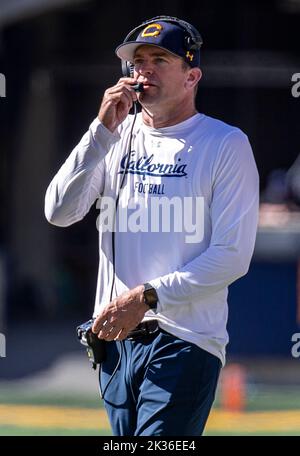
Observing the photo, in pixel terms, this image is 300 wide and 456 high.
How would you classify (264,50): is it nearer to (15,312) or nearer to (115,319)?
(15,312)

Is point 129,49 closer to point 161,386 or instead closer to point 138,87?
point 138,87

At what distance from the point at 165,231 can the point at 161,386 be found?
0.53 meters

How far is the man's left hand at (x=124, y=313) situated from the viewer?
13.8 feet

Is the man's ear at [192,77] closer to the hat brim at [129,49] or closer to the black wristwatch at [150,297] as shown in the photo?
the hat brim at [129,49]

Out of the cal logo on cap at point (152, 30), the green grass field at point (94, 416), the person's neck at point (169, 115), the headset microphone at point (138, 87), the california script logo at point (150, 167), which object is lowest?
the green grass field at point (94, 416)

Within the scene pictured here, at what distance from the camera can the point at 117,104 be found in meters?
4.33

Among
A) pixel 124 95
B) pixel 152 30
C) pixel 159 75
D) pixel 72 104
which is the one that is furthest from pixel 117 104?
pixel 72 104

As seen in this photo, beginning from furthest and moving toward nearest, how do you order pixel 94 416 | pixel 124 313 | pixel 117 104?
pixel 94 416 → pixel 117 104 → pixel 124 313

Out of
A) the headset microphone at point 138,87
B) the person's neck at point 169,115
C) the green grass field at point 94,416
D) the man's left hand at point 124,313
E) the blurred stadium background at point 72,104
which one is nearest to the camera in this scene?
the man's left hand at point 124,313

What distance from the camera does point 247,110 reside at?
47.7ft

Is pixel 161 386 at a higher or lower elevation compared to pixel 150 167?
lower

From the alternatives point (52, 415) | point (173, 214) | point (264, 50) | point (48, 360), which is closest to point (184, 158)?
point (173, 214)

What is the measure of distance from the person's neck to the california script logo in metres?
0.12

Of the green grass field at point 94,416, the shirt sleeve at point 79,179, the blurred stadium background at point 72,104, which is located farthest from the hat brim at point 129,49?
the blurred stadium background at point 72,104
